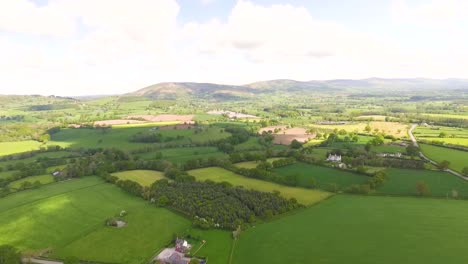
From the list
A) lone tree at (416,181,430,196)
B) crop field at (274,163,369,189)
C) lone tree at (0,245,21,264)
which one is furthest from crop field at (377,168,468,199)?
lone tree at (0,245,21,264)

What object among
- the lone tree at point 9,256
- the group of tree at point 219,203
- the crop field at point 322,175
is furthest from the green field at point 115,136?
the lone tree at point 9,256

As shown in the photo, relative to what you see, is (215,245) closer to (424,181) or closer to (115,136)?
(424,181)

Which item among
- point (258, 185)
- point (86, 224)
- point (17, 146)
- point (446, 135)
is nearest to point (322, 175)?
point (258, 185)

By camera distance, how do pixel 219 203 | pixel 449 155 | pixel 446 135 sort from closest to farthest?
pixel 219 203, pixel 449 155, pixel 446 135

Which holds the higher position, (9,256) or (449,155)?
(9,256)

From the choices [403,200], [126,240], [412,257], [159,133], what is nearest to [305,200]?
[403,200]
